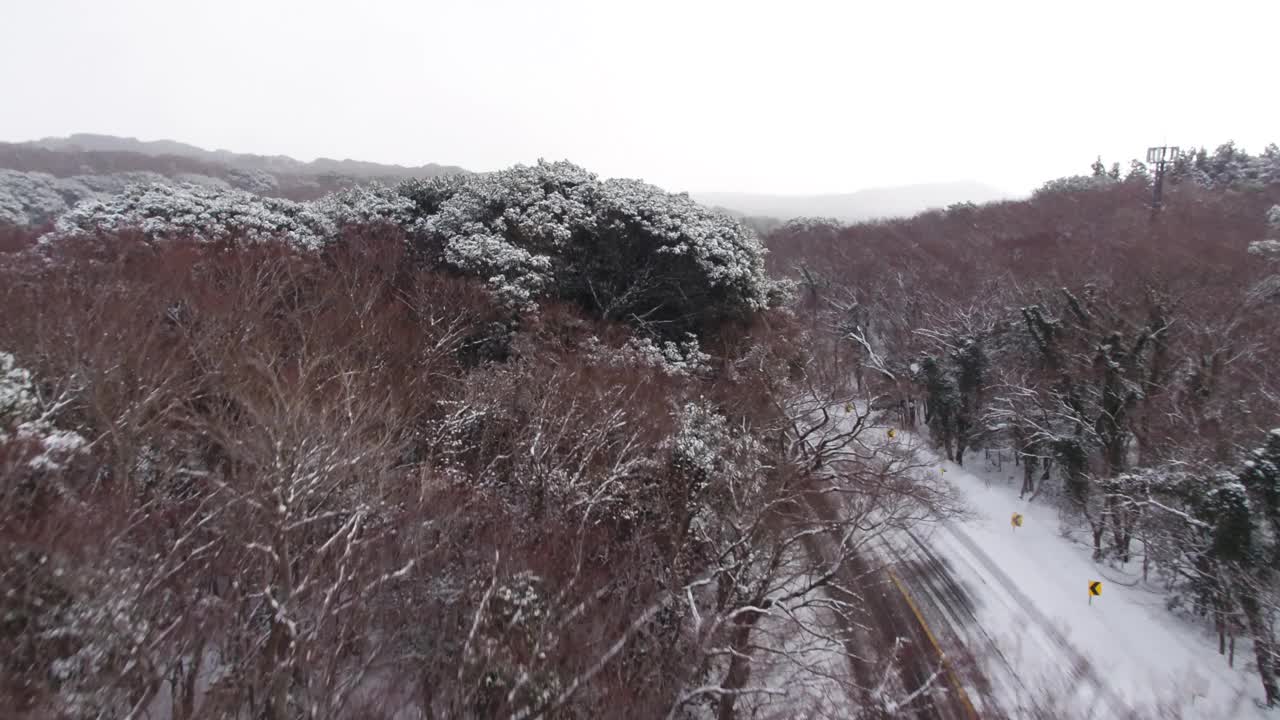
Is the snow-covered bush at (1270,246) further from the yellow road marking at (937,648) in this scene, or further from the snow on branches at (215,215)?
the snow on branches at (215,215)

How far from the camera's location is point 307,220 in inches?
666

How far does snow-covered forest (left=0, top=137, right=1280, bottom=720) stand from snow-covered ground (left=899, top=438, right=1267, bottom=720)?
473mm

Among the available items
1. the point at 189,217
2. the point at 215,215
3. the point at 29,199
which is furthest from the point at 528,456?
the point at 29,199

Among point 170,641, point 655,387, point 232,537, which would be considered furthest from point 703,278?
point 170,641

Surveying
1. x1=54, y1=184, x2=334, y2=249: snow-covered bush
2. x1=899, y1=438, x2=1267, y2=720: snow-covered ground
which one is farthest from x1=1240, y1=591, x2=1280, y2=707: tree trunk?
x1=54, y1=184, x2=334, y2=249: snow-covered bush

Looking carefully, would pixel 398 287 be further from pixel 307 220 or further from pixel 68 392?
pixel 68 392

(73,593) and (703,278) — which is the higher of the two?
(703,278)

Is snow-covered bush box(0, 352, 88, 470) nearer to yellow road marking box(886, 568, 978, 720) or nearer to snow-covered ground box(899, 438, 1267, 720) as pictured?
yellow road marking box(886, 568, 978, 720)

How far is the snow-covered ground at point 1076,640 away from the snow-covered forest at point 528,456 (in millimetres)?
473

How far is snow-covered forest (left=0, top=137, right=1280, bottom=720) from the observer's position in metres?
5.11

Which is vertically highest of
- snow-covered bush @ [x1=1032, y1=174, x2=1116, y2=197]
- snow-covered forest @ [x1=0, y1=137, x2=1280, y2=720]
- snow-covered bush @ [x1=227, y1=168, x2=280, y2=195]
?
snow-covered bush @ [x1=1032, y1=174, x2=1116, y2=197]

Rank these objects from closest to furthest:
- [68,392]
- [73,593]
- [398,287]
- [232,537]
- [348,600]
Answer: [73,593] → [348,600] → [232,537] → [68,392] → [398,287]

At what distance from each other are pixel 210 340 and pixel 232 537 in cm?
502

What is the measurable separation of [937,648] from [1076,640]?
12.4 feet
